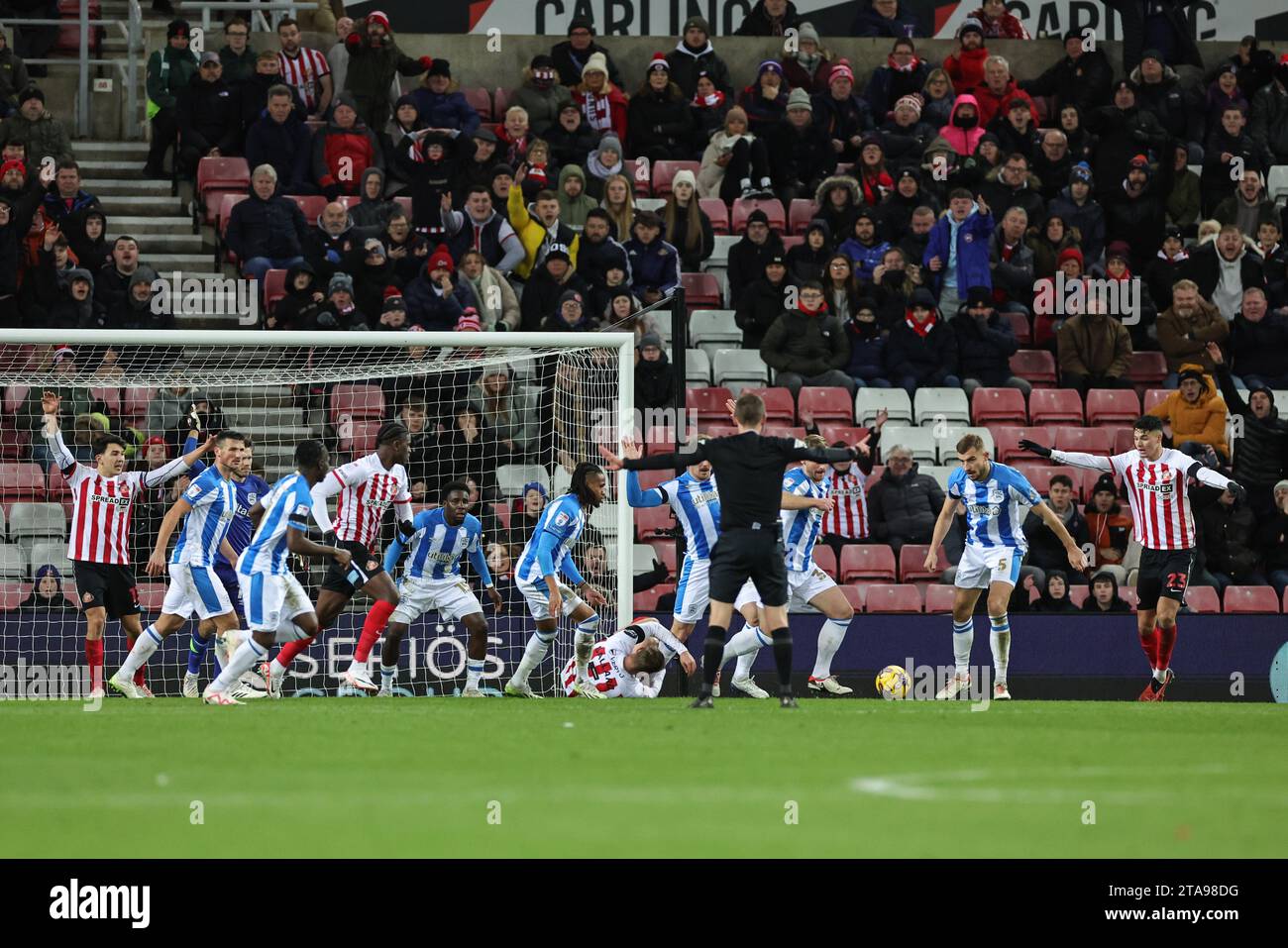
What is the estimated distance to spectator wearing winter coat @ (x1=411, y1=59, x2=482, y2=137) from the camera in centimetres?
2038

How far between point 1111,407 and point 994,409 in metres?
1.29

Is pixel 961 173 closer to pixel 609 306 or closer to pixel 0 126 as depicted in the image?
pixel 609 306

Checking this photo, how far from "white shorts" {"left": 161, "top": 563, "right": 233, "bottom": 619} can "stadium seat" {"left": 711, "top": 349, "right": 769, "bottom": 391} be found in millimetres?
6535

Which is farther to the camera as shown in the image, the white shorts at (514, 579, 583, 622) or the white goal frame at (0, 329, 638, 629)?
the white shorts at (514, 579, 583, 622)

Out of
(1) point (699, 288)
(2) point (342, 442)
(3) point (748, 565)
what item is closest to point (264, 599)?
(3) point (748, 565)

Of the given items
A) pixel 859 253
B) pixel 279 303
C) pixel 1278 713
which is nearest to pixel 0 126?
pixel 279 303

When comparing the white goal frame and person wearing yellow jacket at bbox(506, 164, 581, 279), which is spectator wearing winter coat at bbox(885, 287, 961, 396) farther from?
the white goal frame

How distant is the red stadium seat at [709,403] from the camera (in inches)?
725

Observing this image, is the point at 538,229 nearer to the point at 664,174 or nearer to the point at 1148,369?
the point at 664,174

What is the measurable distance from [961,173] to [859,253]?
1894 mm

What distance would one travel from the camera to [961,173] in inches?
822

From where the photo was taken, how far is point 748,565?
1173 cm

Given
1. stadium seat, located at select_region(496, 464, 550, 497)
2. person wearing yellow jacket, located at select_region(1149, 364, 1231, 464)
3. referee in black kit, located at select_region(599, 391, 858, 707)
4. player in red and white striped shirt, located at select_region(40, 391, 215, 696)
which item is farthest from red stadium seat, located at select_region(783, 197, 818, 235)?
referee in black kit, located at select_region(599, 391, 858, 707)

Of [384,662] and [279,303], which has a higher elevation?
[279,303]
